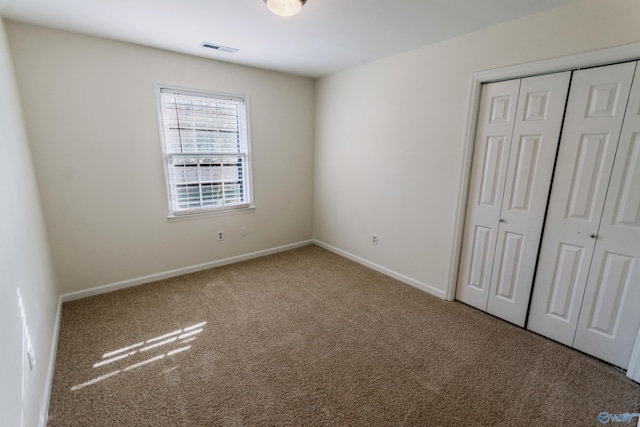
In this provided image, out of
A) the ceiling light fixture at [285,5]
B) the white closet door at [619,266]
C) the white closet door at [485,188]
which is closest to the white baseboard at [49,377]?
the ceiling light fixture at [285,5]

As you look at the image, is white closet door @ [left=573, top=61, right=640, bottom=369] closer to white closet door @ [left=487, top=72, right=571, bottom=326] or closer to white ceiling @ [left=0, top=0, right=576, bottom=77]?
white closet door @ [left=487, top=72, right=571, bottom=326]

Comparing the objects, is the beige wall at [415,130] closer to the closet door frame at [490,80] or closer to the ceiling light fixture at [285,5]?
the closet door frame at [490,80]

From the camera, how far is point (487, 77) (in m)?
2.38

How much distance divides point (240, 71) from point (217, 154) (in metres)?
1.05

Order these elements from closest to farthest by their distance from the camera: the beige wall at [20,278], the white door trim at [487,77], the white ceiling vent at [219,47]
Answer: the beige wall at [20,278] → the white door trim at [487,77] → the white ceiling vent at [219,47]

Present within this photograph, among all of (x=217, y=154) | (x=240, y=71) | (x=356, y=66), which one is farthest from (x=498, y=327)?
(x=240, y=71)

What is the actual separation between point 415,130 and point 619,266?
1913 mm

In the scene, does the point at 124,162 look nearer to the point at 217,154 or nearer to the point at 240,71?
the point at 217,154

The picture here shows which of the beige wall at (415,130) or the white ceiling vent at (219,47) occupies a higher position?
the white ceiling vent at (219,47)

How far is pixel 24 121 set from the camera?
2342mm

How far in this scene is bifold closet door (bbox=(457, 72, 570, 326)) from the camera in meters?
2.19

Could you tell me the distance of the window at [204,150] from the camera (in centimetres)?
314

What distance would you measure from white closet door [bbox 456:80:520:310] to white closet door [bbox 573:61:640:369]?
671 mm

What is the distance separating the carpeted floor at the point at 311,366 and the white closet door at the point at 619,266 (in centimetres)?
18
